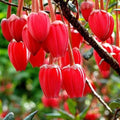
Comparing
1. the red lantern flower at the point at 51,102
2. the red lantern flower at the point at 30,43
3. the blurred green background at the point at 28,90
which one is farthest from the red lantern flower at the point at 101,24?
the red lantern flower at the point at 51,102

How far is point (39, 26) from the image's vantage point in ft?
2.87

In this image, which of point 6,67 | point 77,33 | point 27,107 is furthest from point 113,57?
point 6,67

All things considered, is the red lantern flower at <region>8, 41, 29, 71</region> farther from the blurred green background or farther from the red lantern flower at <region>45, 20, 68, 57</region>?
the blurred green background

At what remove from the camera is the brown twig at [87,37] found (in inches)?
40.9

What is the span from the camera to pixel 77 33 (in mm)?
1152

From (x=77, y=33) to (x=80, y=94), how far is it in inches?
10.2

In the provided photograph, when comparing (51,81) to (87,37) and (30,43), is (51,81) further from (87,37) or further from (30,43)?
(87,37)

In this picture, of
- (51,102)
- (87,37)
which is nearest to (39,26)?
(87,37)

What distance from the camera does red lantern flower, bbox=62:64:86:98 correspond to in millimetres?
949

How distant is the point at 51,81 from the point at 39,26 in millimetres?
154

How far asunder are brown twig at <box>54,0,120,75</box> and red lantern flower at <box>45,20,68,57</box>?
0.15m

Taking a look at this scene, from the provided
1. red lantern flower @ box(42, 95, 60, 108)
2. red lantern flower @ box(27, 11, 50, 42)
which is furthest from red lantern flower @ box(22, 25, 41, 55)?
red lantern flower @ box(42, 95, 60, 108)

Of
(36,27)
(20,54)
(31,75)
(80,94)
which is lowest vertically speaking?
(31,75)

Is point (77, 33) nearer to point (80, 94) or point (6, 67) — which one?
point (80, 94)
